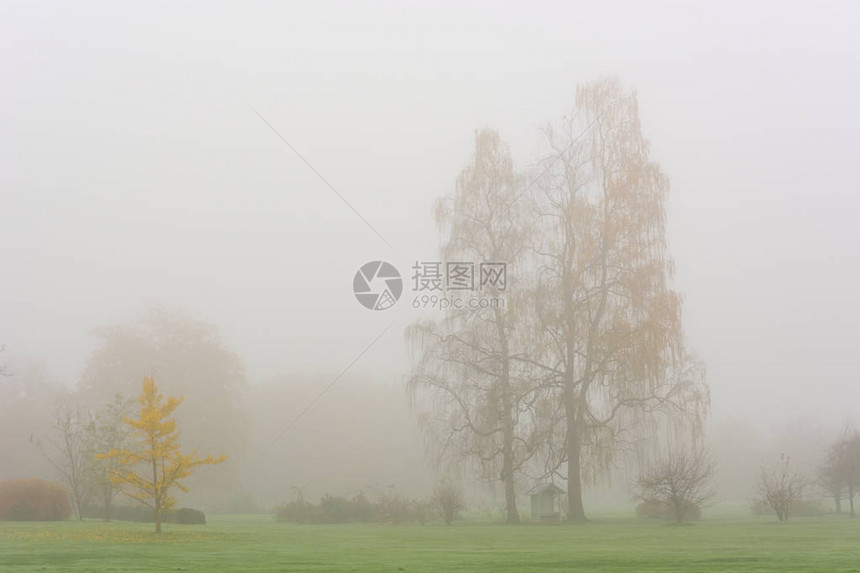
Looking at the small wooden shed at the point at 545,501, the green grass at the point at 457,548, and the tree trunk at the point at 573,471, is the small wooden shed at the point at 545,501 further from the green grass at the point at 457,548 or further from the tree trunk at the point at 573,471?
the green grass at the point at 457,548

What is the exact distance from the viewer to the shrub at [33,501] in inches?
1120

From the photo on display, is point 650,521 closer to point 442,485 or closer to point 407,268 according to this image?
point 442,485

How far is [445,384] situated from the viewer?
28078 millimetres

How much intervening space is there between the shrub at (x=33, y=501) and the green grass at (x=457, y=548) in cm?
468

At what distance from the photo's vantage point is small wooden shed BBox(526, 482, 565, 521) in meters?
26.8

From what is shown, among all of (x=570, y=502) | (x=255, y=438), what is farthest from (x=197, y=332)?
(x=570, y=502)

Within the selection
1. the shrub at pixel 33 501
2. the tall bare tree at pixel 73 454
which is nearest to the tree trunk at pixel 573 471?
the tall bare tree at pixel 73 454

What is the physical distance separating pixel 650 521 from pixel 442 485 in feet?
21.5

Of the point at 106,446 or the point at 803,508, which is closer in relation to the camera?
the point at 803,508

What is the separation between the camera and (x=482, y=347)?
92.3 ft

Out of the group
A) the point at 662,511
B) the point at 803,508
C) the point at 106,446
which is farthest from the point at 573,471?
the point at 106,446

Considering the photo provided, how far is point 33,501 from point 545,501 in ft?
55.1

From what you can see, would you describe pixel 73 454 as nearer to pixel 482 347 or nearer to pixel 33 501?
pixel 33 501

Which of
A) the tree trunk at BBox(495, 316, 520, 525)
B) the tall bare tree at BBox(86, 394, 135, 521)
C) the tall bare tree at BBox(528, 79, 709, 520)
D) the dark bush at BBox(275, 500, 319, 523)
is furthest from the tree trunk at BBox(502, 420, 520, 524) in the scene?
the tall bare tree at BBox(86, 394, 135, 521)
